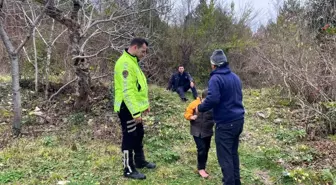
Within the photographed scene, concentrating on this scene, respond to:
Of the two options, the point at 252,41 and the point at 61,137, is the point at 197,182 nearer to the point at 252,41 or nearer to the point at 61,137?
the point at 61,137

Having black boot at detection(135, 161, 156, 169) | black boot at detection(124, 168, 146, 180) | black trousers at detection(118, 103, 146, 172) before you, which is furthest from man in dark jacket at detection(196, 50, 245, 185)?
black boot at detection(135, 161, 156, 169)

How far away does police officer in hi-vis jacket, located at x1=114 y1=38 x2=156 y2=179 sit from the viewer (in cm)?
418

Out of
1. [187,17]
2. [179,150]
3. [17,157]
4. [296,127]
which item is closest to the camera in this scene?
[17,157]

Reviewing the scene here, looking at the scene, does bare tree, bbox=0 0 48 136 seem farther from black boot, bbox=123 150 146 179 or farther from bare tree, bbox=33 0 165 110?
black boot, bbox=123 150 146 179


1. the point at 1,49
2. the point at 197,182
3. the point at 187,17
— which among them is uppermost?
the point at 187,17

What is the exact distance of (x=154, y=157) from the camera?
5.34 metres

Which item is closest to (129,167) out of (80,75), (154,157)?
(154,157)

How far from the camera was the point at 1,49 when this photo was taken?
11.7 meters

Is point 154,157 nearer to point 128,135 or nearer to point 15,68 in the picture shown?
point 128,135

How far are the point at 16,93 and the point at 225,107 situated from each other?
3.96 meters

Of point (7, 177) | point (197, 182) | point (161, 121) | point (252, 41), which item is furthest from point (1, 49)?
point (252, 41)

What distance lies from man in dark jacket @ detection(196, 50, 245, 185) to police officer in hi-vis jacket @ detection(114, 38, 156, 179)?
2.78 feet

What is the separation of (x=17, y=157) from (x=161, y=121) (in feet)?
10.2

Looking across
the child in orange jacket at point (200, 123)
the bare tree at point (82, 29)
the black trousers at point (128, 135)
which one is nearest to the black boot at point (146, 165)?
the black trousers at point (128, 135)
